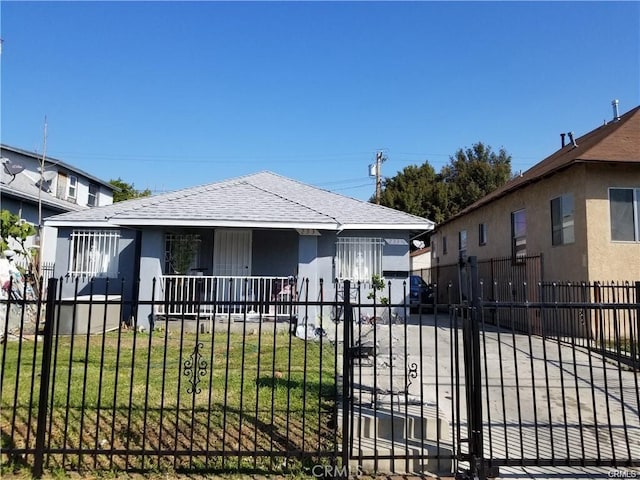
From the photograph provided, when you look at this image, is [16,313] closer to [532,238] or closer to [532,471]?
[532,471]

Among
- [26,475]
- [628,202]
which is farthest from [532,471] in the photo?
[628,202]

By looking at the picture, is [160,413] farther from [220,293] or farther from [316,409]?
[220,293]

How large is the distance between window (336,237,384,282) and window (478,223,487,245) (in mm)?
6175

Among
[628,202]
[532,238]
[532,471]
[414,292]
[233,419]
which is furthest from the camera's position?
[414,292]

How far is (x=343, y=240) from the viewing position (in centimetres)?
1351

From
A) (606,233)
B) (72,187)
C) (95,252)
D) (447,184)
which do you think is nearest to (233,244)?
(95,252)

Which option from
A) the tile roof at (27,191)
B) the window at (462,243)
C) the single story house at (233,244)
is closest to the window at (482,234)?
the window at (462,243)

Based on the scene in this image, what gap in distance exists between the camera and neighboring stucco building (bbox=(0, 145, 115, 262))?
15195mm

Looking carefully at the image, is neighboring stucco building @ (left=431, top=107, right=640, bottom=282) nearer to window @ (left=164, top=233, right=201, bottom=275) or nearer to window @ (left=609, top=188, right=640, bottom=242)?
window @ (left=609, top=188, right=640, bottom=242)

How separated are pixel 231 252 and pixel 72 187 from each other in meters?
13.4

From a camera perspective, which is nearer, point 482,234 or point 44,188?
point 482,234

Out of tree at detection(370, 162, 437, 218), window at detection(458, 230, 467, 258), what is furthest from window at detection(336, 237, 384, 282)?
tree at detection(370, 162, 437, 218)

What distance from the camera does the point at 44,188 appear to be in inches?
743

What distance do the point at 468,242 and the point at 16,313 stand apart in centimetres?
1720
